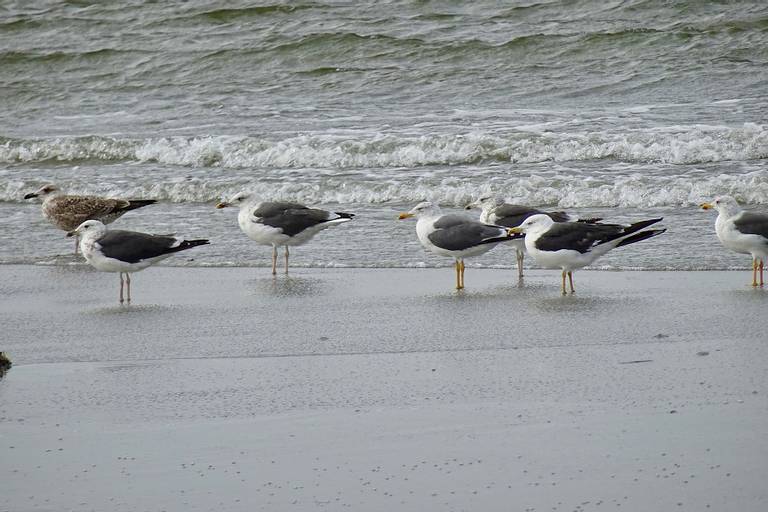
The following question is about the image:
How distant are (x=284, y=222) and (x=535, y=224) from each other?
228cm

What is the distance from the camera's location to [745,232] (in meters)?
9.29

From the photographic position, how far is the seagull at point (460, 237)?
9648mm

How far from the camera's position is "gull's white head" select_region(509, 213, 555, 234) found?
942 centimetres

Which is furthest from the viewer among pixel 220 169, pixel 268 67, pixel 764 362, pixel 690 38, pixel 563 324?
pixel 268 67

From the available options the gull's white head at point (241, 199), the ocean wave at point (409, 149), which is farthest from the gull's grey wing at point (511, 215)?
the ocean wave at point (409, 149)

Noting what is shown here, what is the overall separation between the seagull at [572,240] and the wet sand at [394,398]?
0.68 ft

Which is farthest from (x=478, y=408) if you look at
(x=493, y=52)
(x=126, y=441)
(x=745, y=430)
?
(x=493, y=52)

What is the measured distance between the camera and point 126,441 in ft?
18.4

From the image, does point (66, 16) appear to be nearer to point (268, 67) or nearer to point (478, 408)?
point (268, 67)

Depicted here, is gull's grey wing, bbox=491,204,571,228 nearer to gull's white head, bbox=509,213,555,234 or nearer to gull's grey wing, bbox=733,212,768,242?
gull's white head, bbox=509,213,555,234

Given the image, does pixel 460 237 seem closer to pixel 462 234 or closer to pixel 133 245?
pixel 462 234

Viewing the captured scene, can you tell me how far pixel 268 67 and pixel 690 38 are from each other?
6563 mm

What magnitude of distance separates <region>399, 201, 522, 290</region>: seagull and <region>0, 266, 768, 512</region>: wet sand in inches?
17.3

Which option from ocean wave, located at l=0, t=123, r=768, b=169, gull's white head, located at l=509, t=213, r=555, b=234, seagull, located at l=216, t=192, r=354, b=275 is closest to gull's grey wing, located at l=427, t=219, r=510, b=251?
gull's white head, located at l=509, t=213, r=555, b=234
